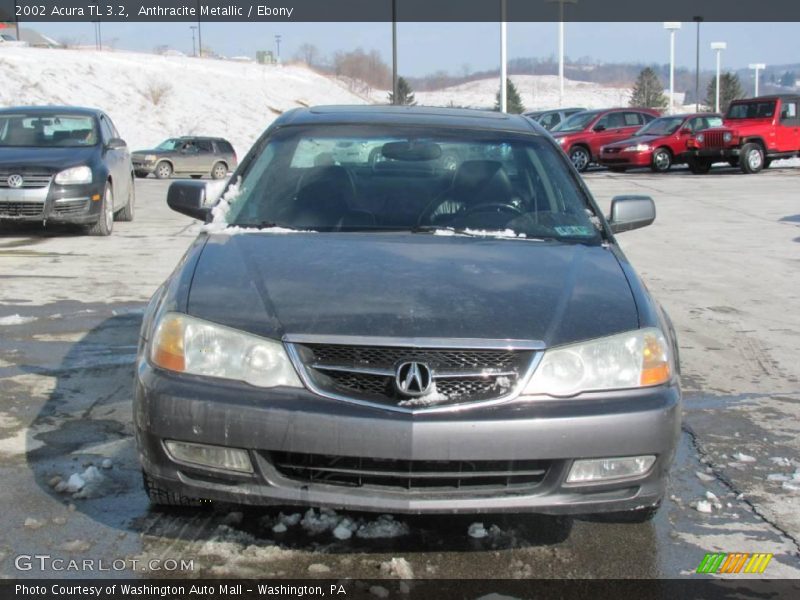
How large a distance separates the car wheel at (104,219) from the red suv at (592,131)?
18.1 metres

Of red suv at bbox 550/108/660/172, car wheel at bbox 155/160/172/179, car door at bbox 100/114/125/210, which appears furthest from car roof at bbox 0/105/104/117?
car wheel at bbox 155/160/172/179

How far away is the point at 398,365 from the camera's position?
9.71ft

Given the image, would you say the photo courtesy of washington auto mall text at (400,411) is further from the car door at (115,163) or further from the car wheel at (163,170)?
the car wheel at (163,170)

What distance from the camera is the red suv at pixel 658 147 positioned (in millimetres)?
26766

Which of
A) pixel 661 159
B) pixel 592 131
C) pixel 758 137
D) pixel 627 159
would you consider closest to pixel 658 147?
pixel 661 159

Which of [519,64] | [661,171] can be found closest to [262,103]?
[661,171]

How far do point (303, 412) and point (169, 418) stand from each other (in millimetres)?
437

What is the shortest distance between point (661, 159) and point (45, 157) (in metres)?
19.6

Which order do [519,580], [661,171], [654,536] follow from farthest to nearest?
1. [661,171]
2. [654,536]
3. [519,580]

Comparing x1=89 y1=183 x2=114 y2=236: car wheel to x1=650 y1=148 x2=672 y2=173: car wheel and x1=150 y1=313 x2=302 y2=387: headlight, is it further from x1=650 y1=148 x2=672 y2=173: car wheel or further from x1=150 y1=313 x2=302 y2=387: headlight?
x1=650 y1=148 x2=672 y2=173: car wheel

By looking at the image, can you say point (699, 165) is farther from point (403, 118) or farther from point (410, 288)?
point (410, 288)

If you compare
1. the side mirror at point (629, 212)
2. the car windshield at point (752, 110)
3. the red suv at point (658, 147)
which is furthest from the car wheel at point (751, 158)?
the side mirror at point (629, 212)

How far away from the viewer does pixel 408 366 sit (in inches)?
116
